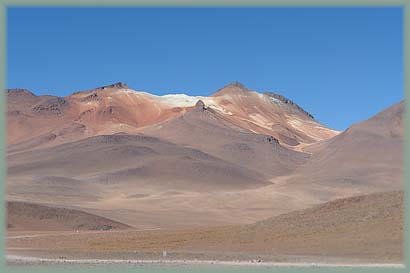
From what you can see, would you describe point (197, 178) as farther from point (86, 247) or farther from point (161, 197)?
point (86, 247)

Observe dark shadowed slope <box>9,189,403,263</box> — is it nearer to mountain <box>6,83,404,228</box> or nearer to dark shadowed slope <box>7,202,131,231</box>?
dark shadowed slope <box>7,202,131,231</box>

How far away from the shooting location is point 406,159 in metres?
12.5

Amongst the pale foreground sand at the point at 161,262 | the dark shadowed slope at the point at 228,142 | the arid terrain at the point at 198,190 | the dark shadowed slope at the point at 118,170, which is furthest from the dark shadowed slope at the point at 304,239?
the dark shadowed slope at the point at 228,142

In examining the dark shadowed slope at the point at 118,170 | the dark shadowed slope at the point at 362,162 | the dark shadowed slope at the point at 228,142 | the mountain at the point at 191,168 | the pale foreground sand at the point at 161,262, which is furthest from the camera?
the dark shadowed slope at the point at 228,142

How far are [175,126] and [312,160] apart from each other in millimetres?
38300

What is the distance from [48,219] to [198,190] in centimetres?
6054

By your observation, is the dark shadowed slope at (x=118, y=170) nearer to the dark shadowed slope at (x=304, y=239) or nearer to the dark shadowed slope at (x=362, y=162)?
the dark shadowed slope at (x=362, y=162)

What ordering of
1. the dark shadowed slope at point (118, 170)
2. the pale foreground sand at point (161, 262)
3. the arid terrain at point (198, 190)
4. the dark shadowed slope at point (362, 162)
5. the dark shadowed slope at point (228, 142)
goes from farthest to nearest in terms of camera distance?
the dark shadowed slope at point (228, 142) → the dark shadowed slope at point (362, 162) → the dark shadowed slope at point (118, 170) → the arid terrain at point (198, 190) → the pale foreground sand at point (161, 262)

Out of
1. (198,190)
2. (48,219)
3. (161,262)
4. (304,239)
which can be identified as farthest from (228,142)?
(161,262)

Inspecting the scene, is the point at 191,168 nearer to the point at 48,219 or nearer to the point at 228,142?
the point at 228,142

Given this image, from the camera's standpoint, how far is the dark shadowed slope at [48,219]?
4991 centimetres

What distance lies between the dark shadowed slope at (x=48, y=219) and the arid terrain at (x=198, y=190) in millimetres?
124

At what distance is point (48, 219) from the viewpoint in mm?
52062

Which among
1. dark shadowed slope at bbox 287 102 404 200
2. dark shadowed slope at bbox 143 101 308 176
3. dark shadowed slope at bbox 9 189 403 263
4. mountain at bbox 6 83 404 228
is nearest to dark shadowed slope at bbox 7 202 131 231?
mountain at bbox 6 83 404 228
